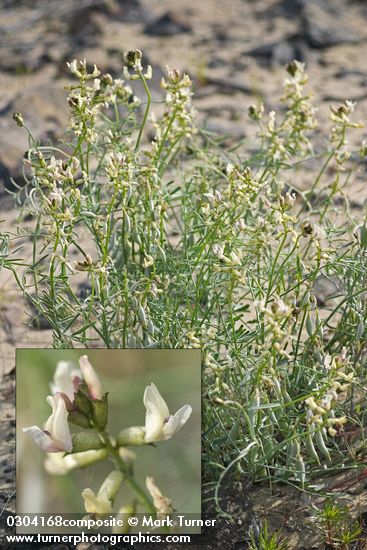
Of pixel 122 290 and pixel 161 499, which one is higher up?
pixel 122 290

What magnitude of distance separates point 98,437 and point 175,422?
0.73 feet

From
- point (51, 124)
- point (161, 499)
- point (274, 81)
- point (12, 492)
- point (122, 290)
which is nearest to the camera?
point (161, 499)

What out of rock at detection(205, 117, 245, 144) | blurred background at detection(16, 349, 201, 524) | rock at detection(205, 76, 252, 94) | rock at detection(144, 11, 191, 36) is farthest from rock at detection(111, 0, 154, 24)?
blurred background at detection(16, 349, 201, 524)

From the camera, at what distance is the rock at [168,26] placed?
7.66 meters

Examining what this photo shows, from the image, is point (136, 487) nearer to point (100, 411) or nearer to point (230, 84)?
point (100, 411)

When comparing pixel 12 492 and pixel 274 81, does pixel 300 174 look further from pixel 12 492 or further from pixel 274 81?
pixel 12 492

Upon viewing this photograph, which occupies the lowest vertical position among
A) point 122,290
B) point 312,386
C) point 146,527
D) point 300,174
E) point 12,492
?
point 146,527

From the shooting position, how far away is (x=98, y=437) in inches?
99.8

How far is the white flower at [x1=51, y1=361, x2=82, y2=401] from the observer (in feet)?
8.36

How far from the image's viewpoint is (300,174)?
507 centimetres

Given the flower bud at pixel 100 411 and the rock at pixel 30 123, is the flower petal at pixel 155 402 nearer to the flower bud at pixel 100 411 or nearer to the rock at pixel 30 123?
the flower bud at pixel 100 411

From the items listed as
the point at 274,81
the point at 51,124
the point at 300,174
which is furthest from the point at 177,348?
the point at 274,81

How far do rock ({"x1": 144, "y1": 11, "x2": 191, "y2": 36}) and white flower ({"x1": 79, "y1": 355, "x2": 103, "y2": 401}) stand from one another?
219 inches

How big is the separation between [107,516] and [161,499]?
160 mm
